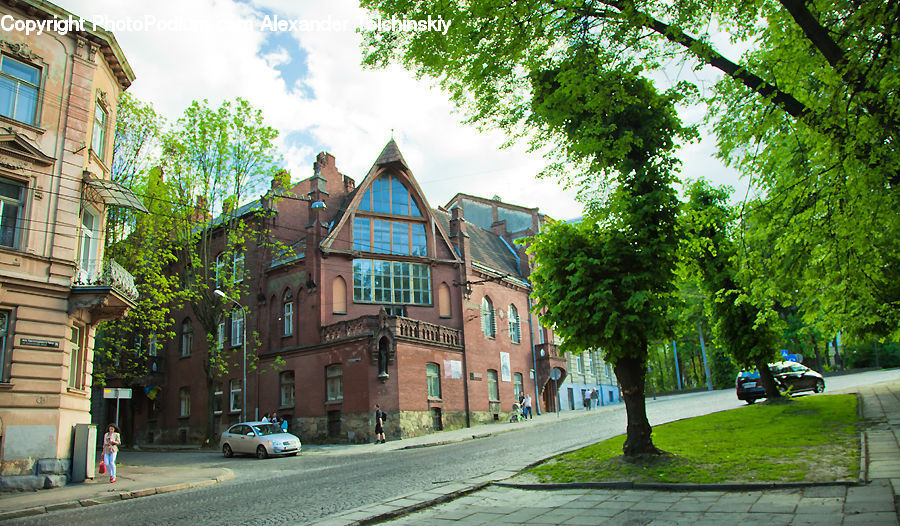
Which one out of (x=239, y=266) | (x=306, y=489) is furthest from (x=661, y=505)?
(x=239, y=266)

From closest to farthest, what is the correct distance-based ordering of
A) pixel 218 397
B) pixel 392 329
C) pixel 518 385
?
pixel 392 329 → pixel 218 397 → pixel 518 385

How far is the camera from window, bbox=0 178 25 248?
16.0 m

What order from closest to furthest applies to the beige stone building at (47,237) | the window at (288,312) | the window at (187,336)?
1. the beige stone building at (47,237)
2. the window at (288,312)
3. the window at (187,336)

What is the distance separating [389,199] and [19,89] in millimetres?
20313

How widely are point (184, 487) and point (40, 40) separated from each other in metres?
13.3

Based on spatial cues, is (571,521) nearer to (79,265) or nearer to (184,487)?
(184,487)

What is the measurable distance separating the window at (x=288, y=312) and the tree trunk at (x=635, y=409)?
979 inches

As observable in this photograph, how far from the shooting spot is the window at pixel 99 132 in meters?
19.3

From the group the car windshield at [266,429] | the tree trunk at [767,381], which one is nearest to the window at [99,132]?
the car windshield at [266,429]

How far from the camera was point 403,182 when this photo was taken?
35.6 m

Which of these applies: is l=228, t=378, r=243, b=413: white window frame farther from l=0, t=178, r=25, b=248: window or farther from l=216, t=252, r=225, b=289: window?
l=0, t=178, r=25, b=248: window

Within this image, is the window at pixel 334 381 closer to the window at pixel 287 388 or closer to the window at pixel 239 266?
the window at pixel 287 388

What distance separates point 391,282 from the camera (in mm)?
34312

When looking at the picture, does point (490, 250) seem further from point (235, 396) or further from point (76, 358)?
point (76, 358)
